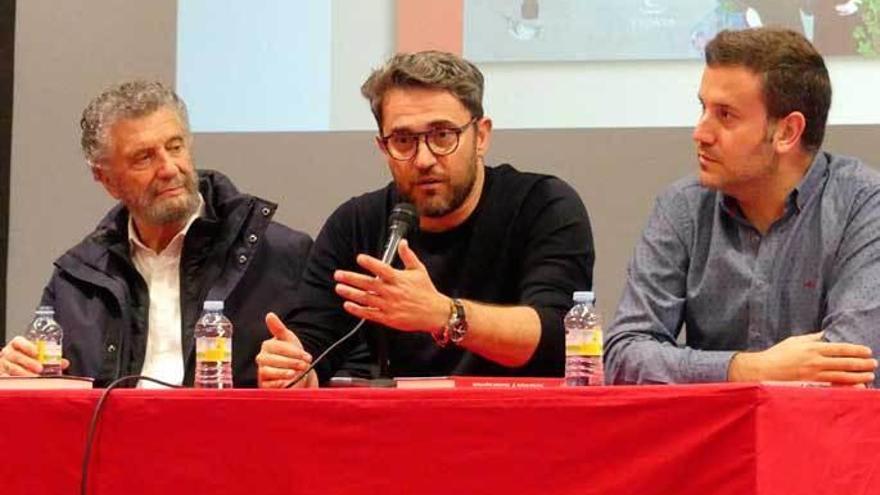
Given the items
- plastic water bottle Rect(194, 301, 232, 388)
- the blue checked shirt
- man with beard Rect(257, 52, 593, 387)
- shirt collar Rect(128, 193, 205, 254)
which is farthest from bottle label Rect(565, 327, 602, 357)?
shirt collar Rect(128, 193, 205, 254)

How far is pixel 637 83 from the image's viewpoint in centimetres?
357

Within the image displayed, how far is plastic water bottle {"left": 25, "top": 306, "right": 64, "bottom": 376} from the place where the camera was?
2.58 meters

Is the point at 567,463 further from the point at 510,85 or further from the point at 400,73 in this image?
the point at 510,85

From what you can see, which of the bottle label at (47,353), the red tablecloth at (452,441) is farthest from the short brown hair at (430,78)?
the red tablecloth at (452,441)

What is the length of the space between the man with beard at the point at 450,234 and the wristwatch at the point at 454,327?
0.20 m

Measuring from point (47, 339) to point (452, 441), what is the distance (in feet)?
4.64

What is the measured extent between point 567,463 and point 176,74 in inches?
99.6

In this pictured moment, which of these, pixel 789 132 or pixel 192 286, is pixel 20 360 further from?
pixel 789 132

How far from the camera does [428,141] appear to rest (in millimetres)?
2744

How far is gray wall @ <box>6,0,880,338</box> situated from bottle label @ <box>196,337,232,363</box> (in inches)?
48.6

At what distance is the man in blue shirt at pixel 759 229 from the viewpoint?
239 cm

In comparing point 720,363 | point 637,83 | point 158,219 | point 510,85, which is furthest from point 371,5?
point 720,363

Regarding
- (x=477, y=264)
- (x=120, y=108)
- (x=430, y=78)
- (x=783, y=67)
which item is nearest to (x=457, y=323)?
(x=477, y=264)

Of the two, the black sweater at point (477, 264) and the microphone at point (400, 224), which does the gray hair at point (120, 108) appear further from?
the microphone at point (400, 224)
